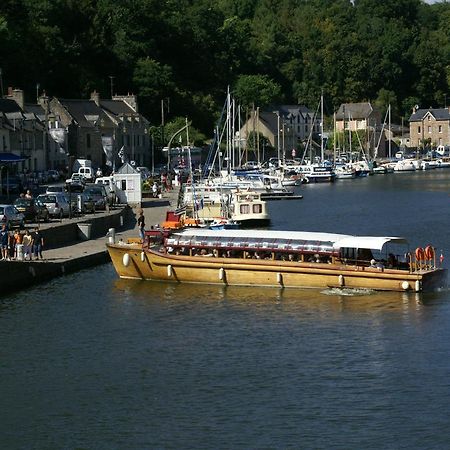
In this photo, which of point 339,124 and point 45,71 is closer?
A: point 45,71

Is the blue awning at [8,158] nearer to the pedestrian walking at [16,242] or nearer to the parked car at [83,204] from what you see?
the parked car at [83,204]

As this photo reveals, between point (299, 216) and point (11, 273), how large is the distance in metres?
39.4

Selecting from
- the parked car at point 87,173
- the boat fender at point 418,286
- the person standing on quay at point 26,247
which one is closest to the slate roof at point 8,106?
the parked car at point 87,173

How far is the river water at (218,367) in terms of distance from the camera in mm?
29297

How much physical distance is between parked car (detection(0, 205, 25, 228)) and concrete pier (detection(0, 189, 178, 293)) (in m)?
0.68

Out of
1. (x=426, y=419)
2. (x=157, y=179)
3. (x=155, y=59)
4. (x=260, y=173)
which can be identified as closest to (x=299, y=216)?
(x=157, y=179)

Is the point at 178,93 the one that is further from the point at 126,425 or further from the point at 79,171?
the point at 126,425

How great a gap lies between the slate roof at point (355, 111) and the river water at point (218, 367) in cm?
14185

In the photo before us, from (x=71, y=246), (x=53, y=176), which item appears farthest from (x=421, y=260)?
(x=53, y=176)

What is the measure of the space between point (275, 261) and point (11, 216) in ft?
48.2

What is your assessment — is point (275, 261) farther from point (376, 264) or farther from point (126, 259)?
point (126, 259)

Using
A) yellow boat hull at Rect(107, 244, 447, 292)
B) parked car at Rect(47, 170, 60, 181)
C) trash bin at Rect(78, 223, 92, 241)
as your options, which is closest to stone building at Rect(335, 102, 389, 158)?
parked car at Rect(47, 170, 60, 181)

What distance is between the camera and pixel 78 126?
114 m

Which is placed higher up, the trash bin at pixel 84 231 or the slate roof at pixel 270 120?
the slate roof at pixel 270 120
